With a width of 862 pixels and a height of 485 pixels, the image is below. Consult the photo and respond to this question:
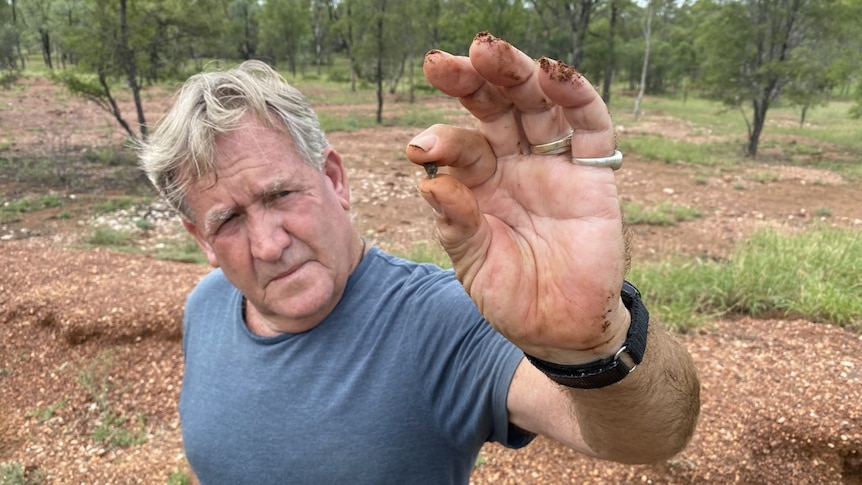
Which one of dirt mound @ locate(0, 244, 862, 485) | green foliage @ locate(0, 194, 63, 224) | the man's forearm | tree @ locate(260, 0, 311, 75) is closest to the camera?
the man's forearm

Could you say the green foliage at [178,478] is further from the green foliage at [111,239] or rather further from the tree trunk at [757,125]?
the tree trunk at [757,125]

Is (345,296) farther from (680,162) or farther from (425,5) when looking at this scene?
(425,5)

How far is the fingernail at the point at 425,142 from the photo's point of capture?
92cm

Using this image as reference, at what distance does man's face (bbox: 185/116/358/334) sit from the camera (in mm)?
1508

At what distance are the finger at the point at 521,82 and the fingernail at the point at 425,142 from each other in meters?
0.13

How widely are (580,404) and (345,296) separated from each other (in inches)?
28.7

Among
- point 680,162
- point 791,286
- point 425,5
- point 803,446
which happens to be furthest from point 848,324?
point 425,5

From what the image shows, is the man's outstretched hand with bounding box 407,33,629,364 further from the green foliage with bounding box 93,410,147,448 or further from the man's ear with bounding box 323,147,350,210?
the green foliage with bounding box 93,410,147,448

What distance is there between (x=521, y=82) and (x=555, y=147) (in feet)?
0.40

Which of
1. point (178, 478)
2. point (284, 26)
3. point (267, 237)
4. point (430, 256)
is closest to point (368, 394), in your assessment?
point (267, 237)

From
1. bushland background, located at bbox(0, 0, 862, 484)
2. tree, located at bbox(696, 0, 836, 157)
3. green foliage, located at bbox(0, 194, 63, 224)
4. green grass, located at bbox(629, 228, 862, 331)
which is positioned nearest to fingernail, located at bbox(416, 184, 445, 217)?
bushland background, located at bbox(0, 0, 862, 484)

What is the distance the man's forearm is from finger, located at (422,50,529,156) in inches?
18.6

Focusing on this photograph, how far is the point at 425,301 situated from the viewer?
1.46m

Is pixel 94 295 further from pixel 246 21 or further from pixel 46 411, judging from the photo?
pixel 246 21
